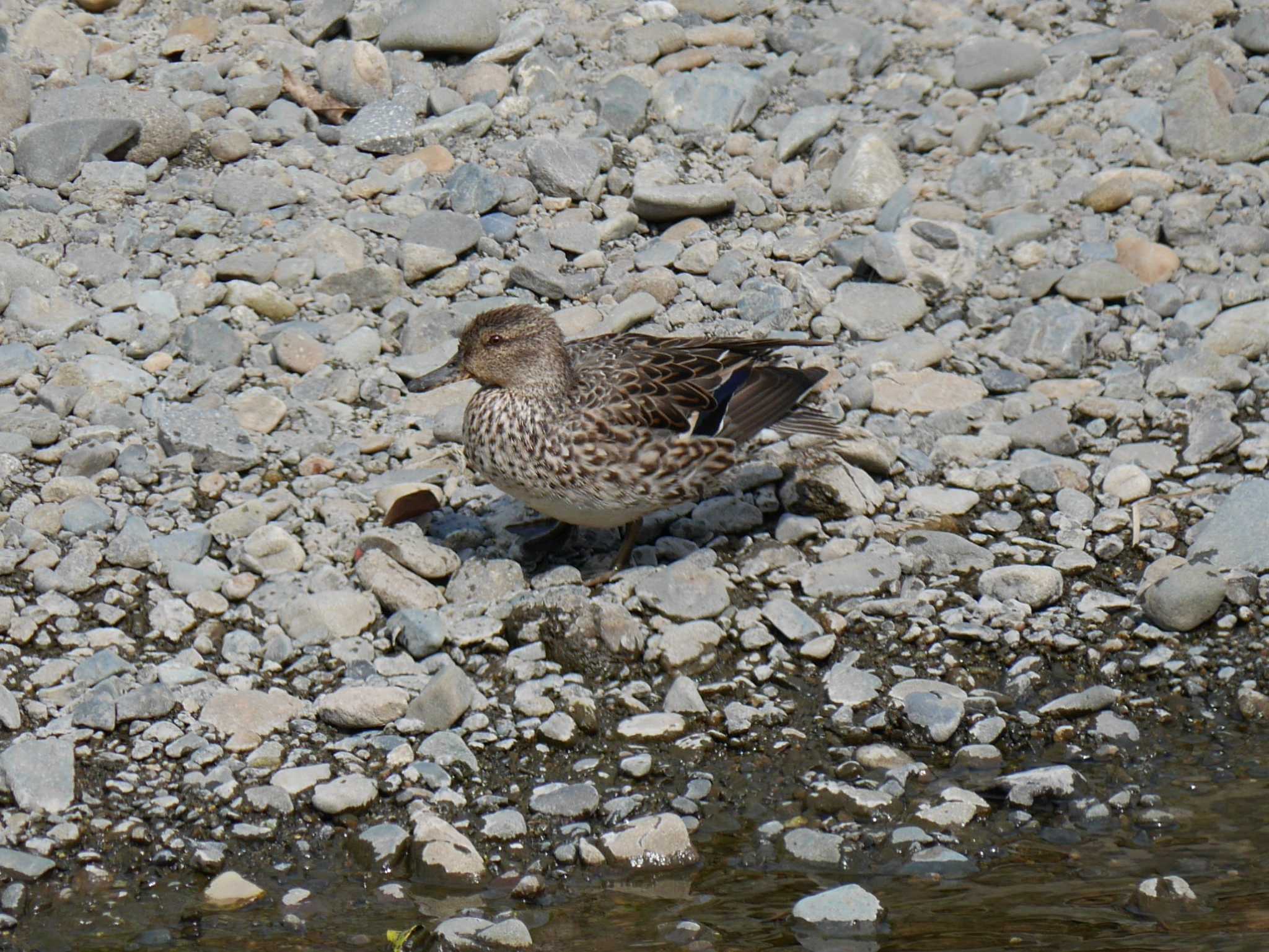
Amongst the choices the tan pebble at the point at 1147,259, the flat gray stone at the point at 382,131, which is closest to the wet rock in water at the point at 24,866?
the flat gray stone at the point at 382,131

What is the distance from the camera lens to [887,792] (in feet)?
17.9

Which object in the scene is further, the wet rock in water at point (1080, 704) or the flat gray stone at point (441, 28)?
the flat gray stone at point (441, 28)

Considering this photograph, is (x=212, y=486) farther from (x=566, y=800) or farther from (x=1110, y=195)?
(x=1110, y=195)

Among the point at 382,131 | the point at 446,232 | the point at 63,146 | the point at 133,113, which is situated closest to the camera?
the point at 446,232

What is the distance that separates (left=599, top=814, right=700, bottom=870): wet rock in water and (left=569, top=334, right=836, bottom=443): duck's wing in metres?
1.79

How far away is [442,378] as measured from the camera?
6723mm

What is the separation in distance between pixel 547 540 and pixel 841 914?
8.35 feet

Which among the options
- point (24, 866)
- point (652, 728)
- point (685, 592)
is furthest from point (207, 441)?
point (652, 728)

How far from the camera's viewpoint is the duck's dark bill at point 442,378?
21.9ft

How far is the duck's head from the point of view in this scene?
6.46 m

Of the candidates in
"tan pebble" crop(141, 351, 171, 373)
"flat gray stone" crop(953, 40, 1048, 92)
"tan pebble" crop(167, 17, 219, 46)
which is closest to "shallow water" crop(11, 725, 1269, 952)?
"tan pebble" crop(141, 351, 171, 373)

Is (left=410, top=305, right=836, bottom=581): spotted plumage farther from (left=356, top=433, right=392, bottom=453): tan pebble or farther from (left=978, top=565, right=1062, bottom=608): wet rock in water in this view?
(left=978, top=565, right=1062, bottom=608): wet rock in water

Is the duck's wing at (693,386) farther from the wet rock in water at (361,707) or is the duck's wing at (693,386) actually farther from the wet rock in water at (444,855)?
the wet rock in water at (444,855)

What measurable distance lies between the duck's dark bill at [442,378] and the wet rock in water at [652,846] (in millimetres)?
2265
